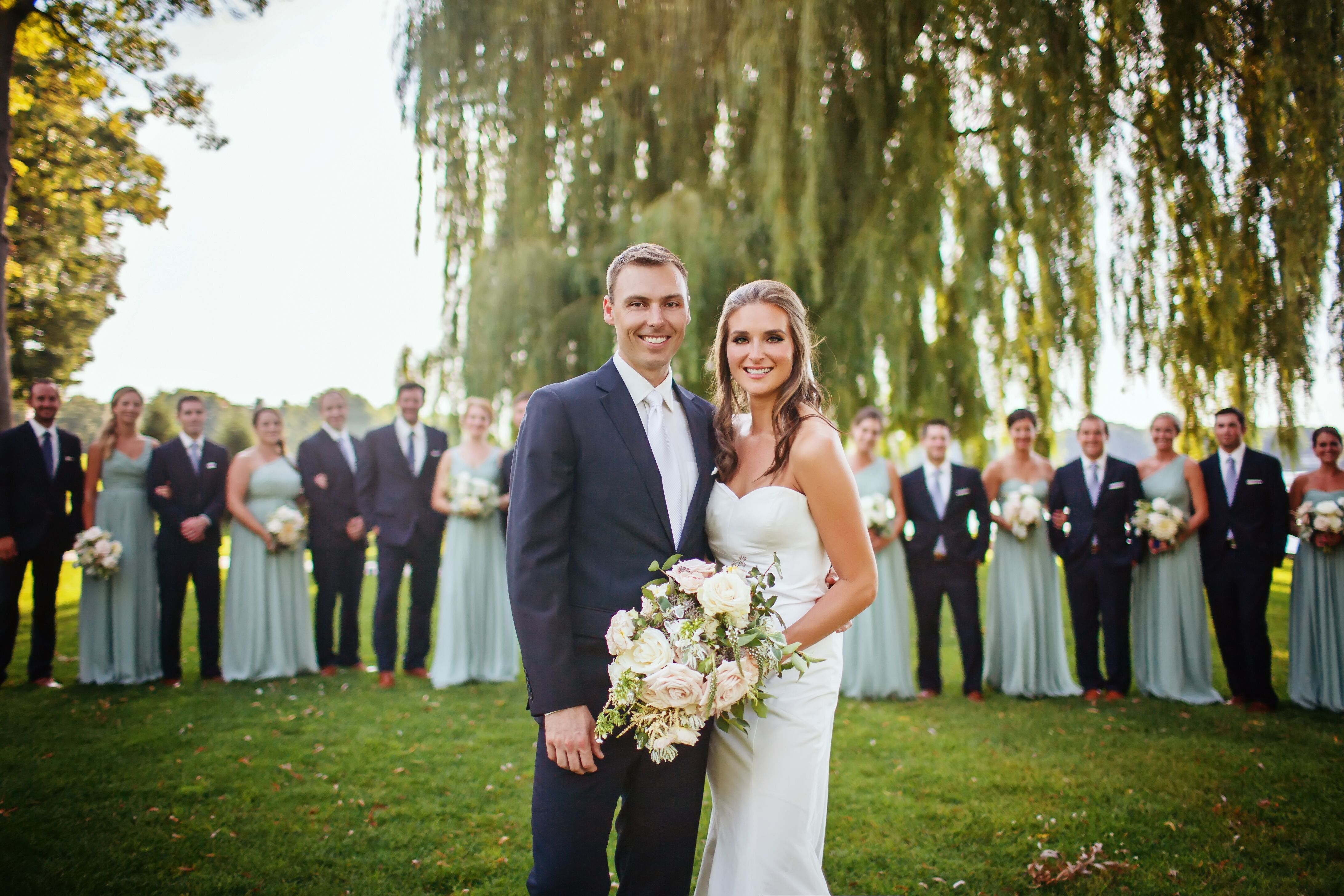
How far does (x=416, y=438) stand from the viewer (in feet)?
25.0

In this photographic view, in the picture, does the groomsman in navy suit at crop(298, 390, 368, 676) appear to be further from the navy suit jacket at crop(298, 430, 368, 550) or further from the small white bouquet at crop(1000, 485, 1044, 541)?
the small white bouquet at crop(1000, 485, 1044, 541)

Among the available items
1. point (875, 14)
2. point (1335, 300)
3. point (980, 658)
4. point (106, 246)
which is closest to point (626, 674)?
point (980, 658)

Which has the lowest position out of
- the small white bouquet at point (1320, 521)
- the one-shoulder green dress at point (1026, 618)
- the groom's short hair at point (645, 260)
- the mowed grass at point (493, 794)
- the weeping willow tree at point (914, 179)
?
the mowed grass at point (493, 794)

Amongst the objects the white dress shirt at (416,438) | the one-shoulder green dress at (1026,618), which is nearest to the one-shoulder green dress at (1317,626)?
the one-shoulder green dress at (1026,618)

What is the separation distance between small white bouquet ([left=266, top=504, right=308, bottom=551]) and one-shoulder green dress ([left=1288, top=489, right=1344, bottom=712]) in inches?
319

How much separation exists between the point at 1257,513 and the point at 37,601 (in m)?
9.72

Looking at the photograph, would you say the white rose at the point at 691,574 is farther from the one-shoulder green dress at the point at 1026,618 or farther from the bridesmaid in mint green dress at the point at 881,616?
the one-shoulder green dress at the point at 1026,618

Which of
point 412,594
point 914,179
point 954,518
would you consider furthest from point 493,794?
A: point 914,179

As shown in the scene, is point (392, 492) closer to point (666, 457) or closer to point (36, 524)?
point (36, 524)

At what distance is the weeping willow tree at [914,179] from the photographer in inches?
270

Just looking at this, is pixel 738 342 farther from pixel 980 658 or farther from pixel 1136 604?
pixel 1136 604

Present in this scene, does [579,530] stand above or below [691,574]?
above

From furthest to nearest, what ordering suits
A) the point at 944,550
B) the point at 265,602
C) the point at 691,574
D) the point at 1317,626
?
the point at 265,602
the point at 944,550
the point at 1317,626
the point at 691,574

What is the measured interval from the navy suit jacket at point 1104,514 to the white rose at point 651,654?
5803 mm
